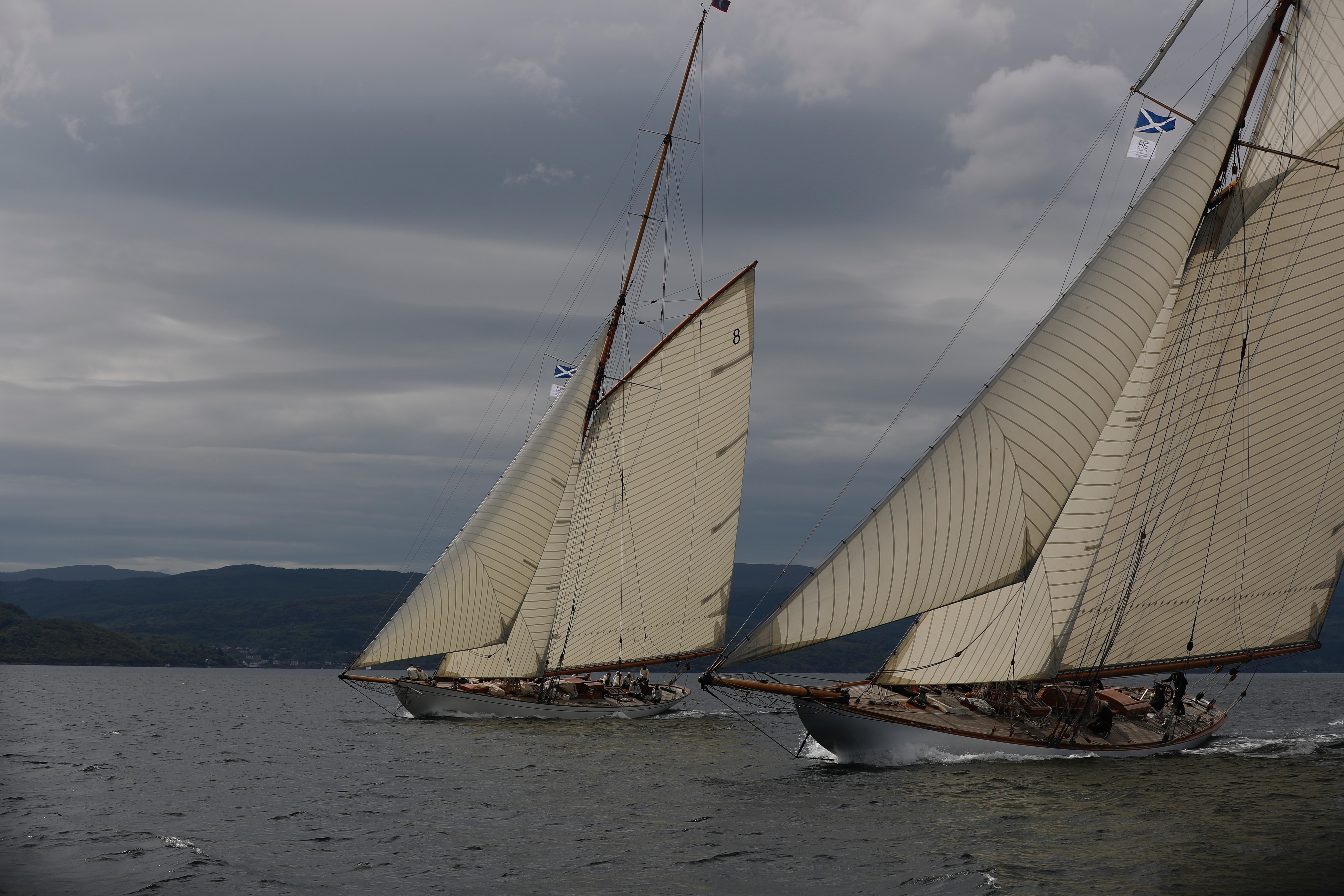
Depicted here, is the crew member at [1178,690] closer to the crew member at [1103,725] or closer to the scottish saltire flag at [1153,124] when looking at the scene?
the crew member at [1103,725]

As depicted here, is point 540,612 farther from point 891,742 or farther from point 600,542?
point 891,742

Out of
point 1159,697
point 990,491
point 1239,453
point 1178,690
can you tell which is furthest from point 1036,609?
point 1178,690

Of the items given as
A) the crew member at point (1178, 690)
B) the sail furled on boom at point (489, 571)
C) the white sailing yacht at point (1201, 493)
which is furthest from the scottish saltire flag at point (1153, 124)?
the sail furled on boom at point (489, 571)

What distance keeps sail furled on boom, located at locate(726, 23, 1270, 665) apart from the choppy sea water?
185 inches

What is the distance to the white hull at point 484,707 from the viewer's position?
5003 cm

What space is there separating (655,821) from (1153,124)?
952 inches

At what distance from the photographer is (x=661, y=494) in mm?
49156

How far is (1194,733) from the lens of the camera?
117 feet

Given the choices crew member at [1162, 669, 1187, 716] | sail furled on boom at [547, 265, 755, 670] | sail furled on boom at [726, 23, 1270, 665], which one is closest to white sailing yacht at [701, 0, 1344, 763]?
crew member at [1162, 669, 1187, 716]

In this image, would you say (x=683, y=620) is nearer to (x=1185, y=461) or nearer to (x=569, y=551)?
(x=569, y=551)

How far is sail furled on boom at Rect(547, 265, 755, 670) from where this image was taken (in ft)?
160

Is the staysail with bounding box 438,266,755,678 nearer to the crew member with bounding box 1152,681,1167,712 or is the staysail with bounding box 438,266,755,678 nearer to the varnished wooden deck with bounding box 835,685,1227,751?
the varnished wooden deck with bounding box 835,685,1227,751

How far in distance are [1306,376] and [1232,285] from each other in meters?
3.37

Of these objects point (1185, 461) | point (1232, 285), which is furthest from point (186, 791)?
point (1232, 285)
